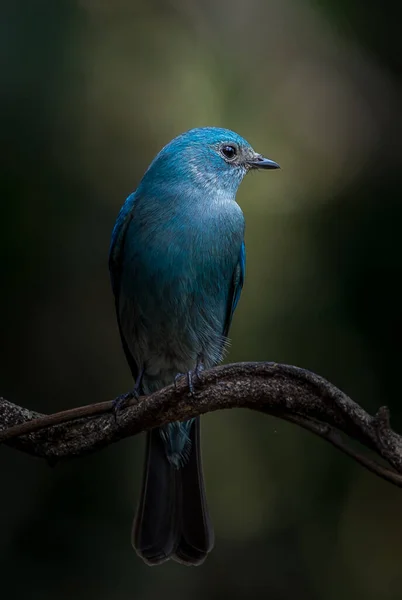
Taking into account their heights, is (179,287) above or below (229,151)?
below

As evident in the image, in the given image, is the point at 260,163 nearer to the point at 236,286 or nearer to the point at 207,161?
the point at 207,161

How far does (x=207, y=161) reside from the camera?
10.8 ft

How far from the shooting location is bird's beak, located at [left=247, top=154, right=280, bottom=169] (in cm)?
345

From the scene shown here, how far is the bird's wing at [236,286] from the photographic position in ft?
10.8

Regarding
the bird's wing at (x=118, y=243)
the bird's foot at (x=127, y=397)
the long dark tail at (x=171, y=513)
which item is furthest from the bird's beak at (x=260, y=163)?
the long dark tail at (x=171, y=513)

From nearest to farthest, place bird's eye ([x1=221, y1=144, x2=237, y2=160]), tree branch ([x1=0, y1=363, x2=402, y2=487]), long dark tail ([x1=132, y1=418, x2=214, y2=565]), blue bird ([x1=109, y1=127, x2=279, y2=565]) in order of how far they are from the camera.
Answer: tree branch ([x1=0, y1=363, x2=402, y2=487])
long dark tail ([x1=132, y1=418, x2=214, y2=565])
blue bird ([x1=109, y1=127, x2=279, y2=565])
bird's eye ([x1=221, y1=144, x2=237, y2=160])

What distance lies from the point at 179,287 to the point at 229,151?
66 centimetres

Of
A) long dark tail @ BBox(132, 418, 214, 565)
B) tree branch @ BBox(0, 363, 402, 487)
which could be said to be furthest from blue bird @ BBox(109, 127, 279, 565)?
tree branch @ BBox(0, 363, 402, 487)

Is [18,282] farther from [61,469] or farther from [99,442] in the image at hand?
[99,442]

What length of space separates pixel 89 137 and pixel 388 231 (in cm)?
125

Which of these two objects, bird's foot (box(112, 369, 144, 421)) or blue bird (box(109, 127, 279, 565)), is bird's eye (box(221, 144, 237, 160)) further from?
bird's foot (box(112, 369, 144, 421))

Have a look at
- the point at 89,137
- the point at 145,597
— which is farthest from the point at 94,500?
the point at 89,137

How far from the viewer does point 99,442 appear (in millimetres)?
2002

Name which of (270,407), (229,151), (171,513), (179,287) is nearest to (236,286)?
(179,287)
